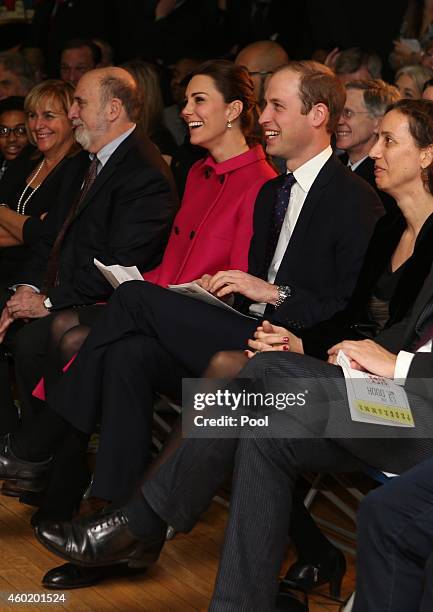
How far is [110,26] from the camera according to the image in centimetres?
815

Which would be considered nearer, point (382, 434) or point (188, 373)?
point (382, 434)

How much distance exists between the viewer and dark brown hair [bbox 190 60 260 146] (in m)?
4.35

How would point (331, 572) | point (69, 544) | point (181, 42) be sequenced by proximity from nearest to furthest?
point (69, 544), point (331, 572), point (181, 42)

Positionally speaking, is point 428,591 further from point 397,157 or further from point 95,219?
point 95,219

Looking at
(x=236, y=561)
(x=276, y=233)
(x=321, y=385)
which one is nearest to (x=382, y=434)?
(x=321, y=385)

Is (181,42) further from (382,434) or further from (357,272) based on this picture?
(382,434)

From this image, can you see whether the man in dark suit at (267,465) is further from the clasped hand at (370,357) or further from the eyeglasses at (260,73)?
the eyeglasses at (260,73)

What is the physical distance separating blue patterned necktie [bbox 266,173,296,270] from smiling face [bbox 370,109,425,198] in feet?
1.82

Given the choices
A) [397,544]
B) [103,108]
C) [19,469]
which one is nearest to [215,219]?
[103,108]

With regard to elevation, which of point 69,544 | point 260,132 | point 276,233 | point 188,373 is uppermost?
point 260,132

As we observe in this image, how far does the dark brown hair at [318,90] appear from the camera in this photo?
4.00m

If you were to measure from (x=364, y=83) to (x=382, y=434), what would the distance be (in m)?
2.39

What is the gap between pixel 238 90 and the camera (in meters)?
4.36

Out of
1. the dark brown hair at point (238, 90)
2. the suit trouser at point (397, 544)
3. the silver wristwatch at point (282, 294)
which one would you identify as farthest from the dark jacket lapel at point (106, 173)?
the suit trouser at point (397, 544)
